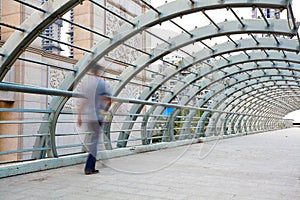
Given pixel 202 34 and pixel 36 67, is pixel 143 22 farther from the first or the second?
pixel 36 67

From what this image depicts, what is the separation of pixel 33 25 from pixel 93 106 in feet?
12.2

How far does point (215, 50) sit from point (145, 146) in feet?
17.8

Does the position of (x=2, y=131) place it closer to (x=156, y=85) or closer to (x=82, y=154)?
(x=156, y=85)

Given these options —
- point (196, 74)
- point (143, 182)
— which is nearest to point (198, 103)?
point (196, 74)

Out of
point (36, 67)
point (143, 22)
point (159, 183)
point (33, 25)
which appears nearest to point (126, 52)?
point (143, 22)

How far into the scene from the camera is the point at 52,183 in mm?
3836

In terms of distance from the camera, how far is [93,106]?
3.98 metres

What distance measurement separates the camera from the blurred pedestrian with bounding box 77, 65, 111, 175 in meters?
3.89

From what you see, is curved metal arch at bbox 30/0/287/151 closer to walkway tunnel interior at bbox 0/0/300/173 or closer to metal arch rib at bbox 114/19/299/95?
walkway tunnel interior at bbox 0/0/300/173

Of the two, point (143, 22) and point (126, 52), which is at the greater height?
point (143, 22)

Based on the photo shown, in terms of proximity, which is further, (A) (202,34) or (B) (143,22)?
(A) (202,34)

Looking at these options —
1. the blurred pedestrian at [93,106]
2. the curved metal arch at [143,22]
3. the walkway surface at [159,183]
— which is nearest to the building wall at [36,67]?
the curved metal arch at [143,22]

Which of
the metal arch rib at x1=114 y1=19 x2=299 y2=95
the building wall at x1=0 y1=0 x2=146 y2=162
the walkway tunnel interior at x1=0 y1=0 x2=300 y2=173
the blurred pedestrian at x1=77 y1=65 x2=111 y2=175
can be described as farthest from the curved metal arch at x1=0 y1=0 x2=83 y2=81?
the metal arch rib at x1=114 y1=19 x2=299 y2=95

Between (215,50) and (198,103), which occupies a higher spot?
(215,50)
